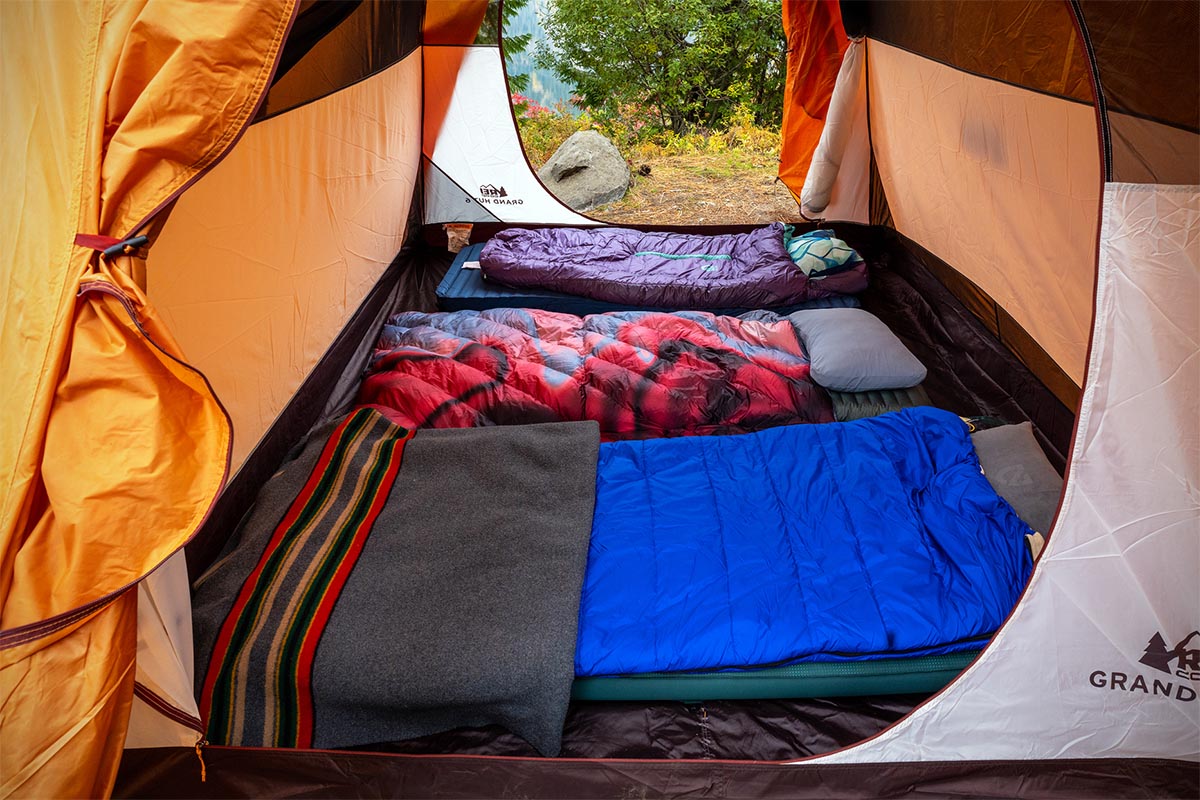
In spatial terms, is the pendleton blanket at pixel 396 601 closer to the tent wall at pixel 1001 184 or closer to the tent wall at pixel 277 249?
the tent wall at pixel 277 249

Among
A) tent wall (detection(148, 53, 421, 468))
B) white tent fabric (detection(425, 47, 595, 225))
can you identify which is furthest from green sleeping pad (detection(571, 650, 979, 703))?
white tent fabric (detection(425, 47, 595, 225))

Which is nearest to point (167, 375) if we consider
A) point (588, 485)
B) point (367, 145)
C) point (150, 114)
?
point (150, 114)

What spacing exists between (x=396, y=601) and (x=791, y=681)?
0.76 metres

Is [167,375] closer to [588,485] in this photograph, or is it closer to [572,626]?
[572,626]

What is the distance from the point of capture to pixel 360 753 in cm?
143

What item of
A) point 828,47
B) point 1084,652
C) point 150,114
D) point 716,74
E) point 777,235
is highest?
point 716,74

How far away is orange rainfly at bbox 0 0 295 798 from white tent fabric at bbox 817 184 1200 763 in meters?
1.23

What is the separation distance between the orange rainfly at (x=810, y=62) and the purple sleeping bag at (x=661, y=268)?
2.22 ft

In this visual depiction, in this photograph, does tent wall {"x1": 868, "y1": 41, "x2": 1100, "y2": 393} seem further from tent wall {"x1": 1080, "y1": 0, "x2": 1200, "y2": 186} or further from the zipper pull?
the zipper pull

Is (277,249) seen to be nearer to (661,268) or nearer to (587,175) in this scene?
(661,268)

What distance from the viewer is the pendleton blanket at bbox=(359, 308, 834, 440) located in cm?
229

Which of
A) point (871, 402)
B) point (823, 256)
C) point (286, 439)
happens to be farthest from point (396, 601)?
point (823, 256)

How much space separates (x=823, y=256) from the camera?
3184 mm

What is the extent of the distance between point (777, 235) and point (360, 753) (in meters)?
2.60
